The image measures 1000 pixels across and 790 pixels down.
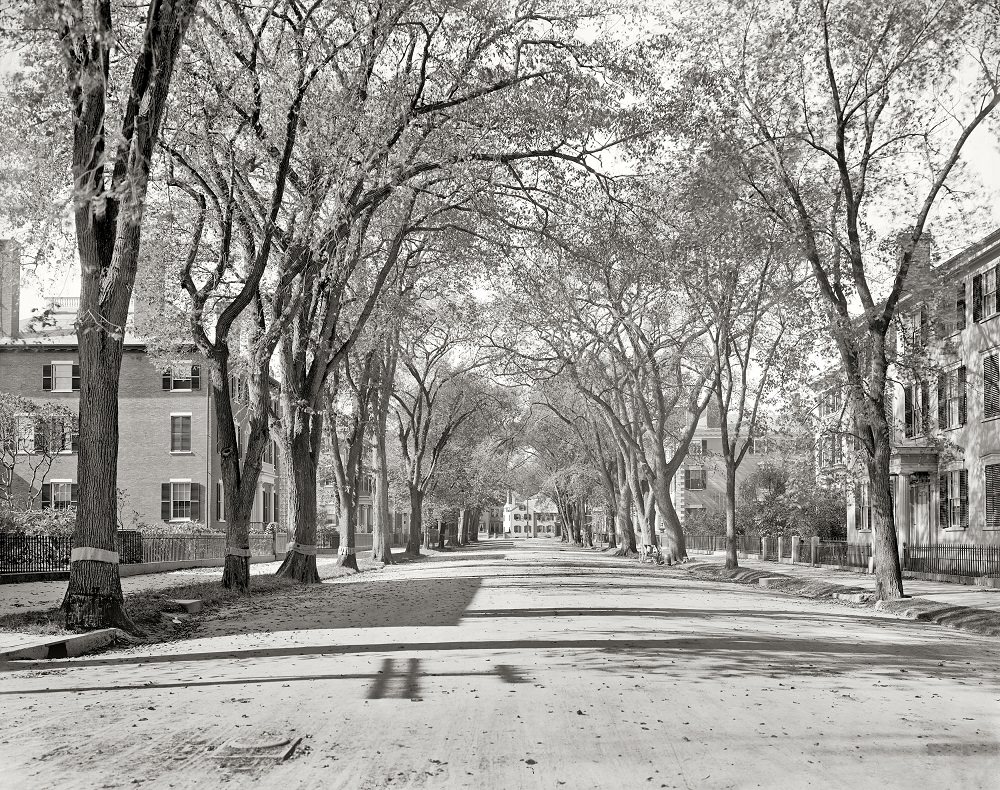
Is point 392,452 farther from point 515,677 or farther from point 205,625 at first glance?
point 515,677

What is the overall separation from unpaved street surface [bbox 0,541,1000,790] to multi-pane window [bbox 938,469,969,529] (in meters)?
20.6

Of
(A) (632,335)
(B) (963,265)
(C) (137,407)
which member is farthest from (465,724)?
(C) (137,407)

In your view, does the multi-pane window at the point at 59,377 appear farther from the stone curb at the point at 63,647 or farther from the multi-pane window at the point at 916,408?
the stone curb at the point at 63,647

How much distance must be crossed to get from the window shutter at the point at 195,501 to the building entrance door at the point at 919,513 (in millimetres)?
30298

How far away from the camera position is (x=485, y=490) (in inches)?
2872

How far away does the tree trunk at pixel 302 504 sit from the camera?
26.0m

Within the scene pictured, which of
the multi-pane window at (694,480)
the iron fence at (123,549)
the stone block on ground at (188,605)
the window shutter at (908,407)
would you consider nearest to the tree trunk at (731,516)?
the window shutter at (908,407)

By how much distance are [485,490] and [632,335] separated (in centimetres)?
3654

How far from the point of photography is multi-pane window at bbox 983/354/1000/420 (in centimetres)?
3150

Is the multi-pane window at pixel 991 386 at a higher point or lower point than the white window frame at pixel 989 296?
lower

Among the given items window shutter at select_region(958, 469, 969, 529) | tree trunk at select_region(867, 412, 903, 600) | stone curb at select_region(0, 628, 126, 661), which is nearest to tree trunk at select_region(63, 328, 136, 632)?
stone curb at select_region(0, 628, 126, 661)

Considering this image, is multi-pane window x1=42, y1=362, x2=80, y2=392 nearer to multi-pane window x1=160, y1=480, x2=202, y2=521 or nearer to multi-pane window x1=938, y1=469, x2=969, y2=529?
multi-pane window x1=160, y1=480, x2=202, y2=521

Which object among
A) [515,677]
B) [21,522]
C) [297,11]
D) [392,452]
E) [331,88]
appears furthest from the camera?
[392,452]

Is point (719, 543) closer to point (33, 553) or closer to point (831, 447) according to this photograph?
point (831, 447)
